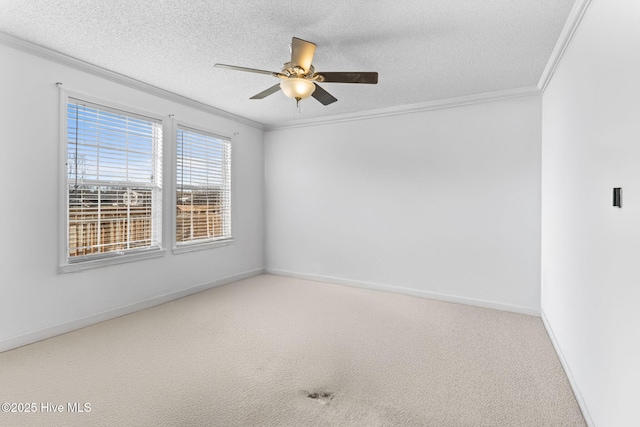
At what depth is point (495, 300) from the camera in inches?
152

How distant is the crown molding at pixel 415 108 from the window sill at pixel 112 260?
2.78 m

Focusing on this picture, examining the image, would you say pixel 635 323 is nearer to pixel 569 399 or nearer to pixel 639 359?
pixel 639 359

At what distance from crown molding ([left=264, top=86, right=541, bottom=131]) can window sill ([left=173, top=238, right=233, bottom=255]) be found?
209 cm

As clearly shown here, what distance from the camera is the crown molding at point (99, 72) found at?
266cm

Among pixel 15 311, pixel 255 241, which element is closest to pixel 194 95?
pixel 255 241

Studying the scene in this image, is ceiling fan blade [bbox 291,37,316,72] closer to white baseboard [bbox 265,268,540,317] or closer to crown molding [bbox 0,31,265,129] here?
crown molding [bbox 0,31,265,129]

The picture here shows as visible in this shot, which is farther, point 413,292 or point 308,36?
point 413,292

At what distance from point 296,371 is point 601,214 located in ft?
7.07

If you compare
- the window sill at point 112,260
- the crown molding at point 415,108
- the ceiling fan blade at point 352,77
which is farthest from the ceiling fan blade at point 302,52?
the window sill at point 112,260

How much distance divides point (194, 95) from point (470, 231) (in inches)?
151

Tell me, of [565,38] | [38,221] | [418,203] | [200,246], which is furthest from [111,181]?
[565,38]

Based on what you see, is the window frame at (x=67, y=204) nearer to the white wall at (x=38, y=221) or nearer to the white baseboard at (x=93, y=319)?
the white wall at (x=38, y=221)

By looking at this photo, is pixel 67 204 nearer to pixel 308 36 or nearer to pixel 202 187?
pixel 202 187

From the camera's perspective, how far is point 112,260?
3.40 meters
